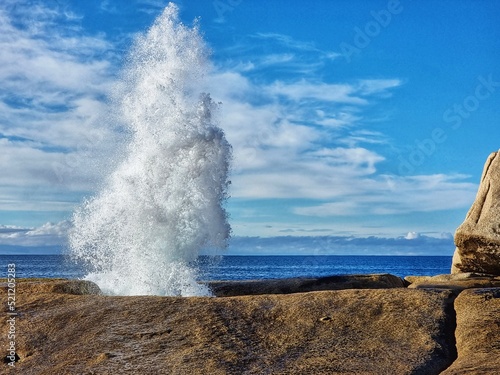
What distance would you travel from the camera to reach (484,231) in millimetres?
13977

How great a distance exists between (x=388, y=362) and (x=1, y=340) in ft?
19.4

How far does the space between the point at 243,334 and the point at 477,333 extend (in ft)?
11.0

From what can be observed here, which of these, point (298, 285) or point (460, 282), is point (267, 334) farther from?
point (460, 282)

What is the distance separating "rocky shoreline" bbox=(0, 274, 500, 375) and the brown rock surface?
0.05 feet

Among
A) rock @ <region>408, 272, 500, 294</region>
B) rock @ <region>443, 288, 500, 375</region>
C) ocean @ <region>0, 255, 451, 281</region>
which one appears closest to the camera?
rock @ <region>443, 288, 500, 375</region>

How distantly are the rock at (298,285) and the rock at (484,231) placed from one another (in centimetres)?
175

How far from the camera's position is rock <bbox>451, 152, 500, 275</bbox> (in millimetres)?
13953

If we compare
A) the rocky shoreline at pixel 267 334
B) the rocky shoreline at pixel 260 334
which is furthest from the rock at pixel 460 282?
the rocky shoreline at pixel 267 334

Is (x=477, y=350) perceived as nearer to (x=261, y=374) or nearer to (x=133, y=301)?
(x=261, y=374)

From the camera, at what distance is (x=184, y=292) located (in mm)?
15008

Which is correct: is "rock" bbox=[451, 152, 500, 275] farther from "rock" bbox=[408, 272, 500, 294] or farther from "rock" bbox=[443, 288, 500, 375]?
"rock" bbox=[443, 288, 500, 375]

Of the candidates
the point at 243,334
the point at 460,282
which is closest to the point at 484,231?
the point at 460,282

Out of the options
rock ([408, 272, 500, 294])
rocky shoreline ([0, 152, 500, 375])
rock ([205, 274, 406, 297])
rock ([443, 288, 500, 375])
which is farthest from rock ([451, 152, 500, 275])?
rock ([443, 288, 500, 375])

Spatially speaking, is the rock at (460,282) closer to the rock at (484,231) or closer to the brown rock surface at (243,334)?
the rock at (484,231)
